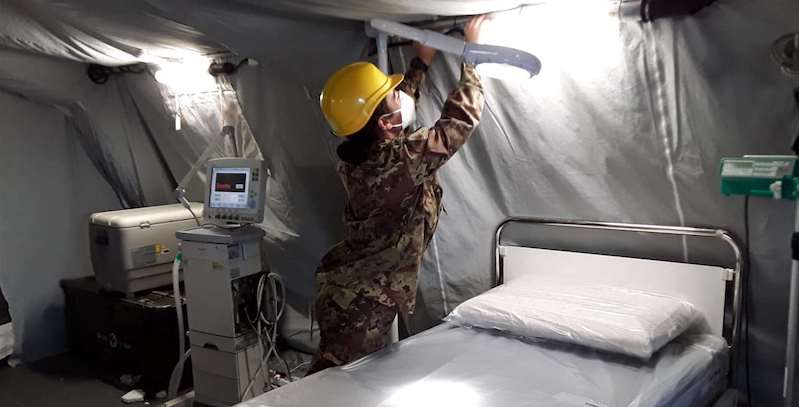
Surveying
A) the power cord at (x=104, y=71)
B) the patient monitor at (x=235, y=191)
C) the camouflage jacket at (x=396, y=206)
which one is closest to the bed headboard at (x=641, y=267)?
the camouflage jacket at (x=396, y=206)

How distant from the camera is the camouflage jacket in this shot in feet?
7.00

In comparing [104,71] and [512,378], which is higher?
[104,71]

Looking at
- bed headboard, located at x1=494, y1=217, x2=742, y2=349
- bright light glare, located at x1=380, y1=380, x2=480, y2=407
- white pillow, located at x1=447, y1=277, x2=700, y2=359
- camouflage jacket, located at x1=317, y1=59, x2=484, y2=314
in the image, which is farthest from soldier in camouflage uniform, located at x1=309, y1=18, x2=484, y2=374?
bright light glare, located at x1=380, y1=380, x2=480, y2=407

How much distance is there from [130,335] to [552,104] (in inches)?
104

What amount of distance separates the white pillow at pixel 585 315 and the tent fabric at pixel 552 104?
0.96ft

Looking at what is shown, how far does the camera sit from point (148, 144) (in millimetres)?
4059

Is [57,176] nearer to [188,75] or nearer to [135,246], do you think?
[135,246]

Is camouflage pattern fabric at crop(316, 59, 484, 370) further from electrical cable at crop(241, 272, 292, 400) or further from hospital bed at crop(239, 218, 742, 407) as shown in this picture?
electrical cable at crop(241, 272, 292, 400)

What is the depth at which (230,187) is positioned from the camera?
9.96 ft

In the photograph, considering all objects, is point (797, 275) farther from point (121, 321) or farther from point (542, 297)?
point (121, 321)

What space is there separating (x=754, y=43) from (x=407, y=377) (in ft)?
4.92

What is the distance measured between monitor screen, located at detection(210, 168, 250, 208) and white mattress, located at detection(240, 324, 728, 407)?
50.2 inches

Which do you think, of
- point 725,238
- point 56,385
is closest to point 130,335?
point 56,385

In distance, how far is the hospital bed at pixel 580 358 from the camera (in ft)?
5.53
